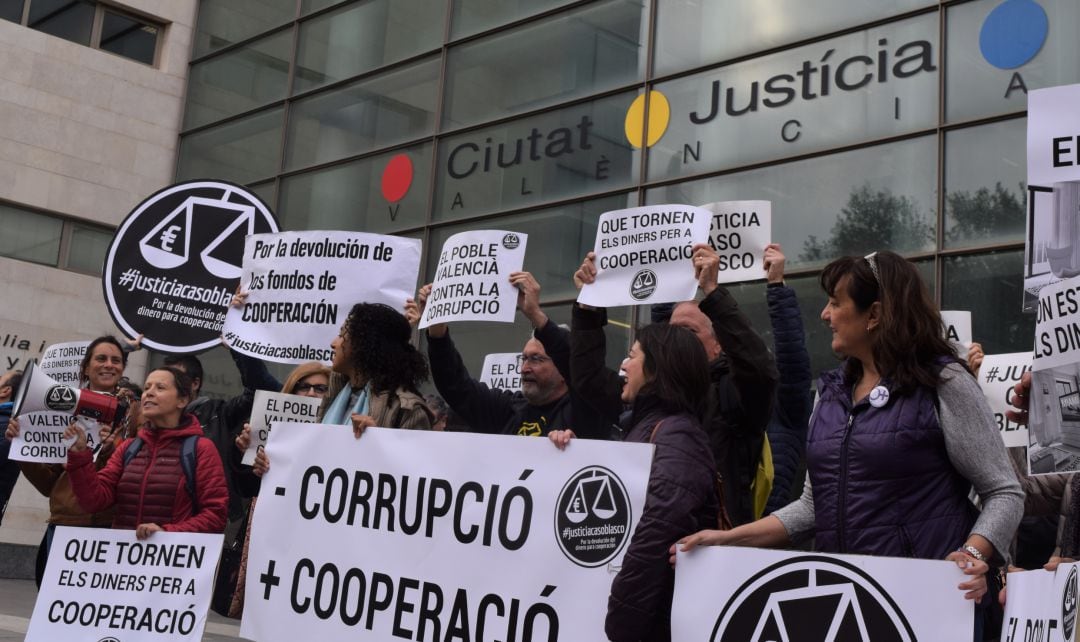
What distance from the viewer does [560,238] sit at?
11523 mm

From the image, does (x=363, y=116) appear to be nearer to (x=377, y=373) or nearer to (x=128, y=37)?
(x=128, y=37)

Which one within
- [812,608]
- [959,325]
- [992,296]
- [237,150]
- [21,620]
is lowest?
[21,620]

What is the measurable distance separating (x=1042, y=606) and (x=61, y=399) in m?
4.24

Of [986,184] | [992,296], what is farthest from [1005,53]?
[992,296]

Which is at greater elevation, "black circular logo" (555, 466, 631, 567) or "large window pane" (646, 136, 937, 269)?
"large window pane" (646, 136, 937, 269)

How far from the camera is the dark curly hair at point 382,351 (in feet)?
17.0

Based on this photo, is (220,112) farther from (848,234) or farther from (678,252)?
(678,252)

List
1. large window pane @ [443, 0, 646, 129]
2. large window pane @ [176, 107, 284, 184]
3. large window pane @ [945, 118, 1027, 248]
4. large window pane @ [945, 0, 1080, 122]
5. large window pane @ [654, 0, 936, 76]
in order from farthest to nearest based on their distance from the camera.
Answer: large window pane @ [176, 107, 284, 184] < large window pane @ [443, 0, 646, 129] < large window pane @ [654, 0, 936, 76] < large window pane @ [945, 118, 1027, 248] < large window pane @ [945, 0, 1080, 122]

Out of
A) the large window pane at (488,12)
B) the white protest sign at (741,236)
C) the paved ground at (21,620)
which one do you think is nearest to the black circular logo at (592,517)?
the white protest sign at (741,236)

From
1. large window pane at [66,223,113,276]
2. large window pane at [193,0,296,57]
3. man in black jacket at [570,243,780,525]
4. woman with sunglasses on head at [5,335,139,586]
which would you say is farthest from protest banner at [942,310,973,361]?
large window pane at [66,223,113,276]

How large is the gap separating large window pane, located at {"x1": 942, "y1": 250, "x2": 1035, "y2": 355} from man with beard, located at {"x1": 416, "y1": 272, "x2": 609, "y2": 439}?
160 inches

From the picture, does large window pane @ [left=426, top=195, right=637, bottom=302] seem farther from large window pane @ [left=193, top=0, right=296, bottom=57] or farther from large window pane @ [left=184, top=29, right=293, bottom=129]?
large window pane @ [left=193, top=0, right=296, bottom=57]

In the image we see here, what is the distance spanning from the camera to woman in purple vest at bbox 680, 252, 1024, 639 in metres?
3.17

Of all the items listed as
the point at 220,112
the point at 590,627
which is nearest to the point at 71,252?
the point at 220,112
